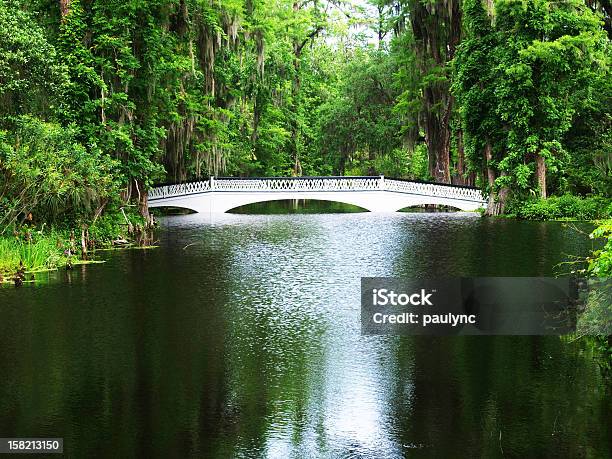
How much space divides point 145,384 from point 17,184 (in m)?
11.4

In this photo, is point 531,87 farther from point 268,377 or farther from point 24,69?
point 268,377

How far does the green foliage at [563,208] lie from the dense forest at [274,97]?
8.7 inches

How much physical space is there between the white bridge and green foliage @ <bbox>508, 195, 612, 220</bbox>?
26.6ft

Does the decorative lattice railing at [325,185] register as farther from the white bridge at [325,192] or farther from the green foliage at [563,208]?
the green foliage at [563,208]

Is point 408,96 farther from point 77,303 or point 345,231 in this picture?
point 77,303

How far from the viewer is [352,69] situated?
167 ft

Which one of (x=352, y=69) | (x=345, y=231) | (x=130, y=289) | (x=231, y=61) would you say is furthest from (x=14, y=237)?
(x=352, y=69)

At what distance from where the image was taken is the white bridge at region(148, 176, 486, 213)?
41.7m

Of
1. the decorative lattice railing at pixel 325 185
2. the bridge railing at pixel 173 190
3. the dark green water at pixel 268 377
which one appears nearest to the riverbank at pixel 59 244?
the dark green water at pixel 268 377

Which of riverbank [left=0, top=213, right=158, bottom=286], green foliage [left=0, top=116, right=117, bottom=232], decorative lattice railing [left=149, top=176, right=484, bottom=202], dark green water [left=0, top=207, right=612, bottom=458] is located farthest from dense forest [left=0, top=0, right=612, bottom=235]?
dark green water [left=0, top=207, right=612, bottom=458]

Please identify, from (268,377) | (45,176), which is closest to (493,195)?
(45,176)

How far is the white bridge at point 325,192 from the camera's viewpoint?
137ft

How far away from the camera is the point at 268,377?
370 inches

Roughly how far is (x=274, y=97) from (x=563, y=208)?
22666mm
